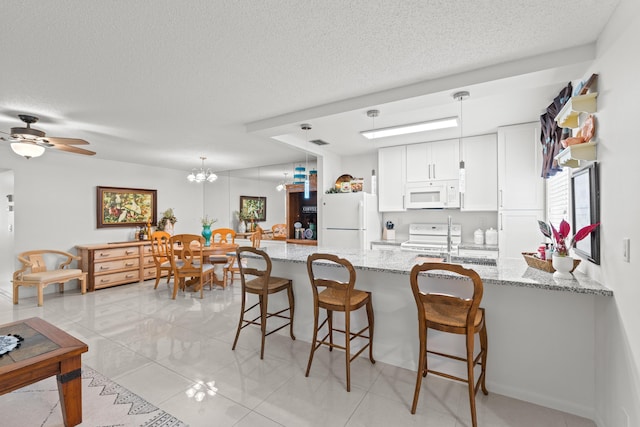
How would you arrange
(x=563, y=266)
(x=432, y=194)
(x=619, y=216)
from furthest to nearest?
(x=432, y=194) → (x=563, y=266) → (x=619, y=216)

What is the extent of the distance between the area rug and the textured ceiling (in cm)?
241

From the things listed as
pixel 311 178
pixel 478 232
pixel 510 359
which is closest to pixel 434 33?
pixel 510 359

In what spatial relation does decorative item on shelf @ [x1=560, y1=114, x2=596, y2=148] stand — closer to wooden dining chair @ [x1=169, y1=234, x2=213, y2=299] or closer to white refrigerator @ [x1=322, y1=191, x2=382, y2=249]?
white refrigerator @ [x1=322, y1=191, x2=382, y2=249]

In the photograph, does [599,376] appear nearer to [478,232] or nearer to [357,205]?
[478,232]

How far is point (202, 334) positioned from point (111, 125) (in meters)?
2.70

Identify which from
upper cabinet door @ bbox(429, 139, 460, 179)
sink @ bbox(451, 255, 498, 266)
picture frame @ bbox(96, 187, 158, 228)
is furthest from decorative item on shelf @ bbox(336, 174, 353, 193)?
picture frame @ bbox(96, 187, 158, 228)

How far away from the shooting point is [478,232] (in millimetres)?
4340

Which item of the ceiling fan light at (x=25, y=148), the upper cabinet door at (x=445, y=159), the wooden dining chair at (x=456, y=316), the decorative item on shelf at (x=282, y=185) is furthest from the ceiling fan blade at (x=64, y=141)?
the upper cabinet door at (x=445, y=159)

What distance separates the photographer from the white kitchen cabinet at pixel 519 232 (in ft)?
11.9

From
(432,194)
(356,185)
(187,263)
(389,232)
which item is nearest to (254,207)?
(187,263)

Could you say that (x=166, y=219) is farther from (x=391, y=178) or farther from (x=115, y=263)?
(x=391, y=178)

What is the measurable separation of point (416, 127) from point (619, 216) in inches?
91.2

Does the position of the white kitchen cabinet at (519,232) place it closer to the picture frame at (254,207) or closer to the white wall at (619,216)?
the white wall at (619,216)

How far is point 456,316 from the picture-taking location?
2004mm
